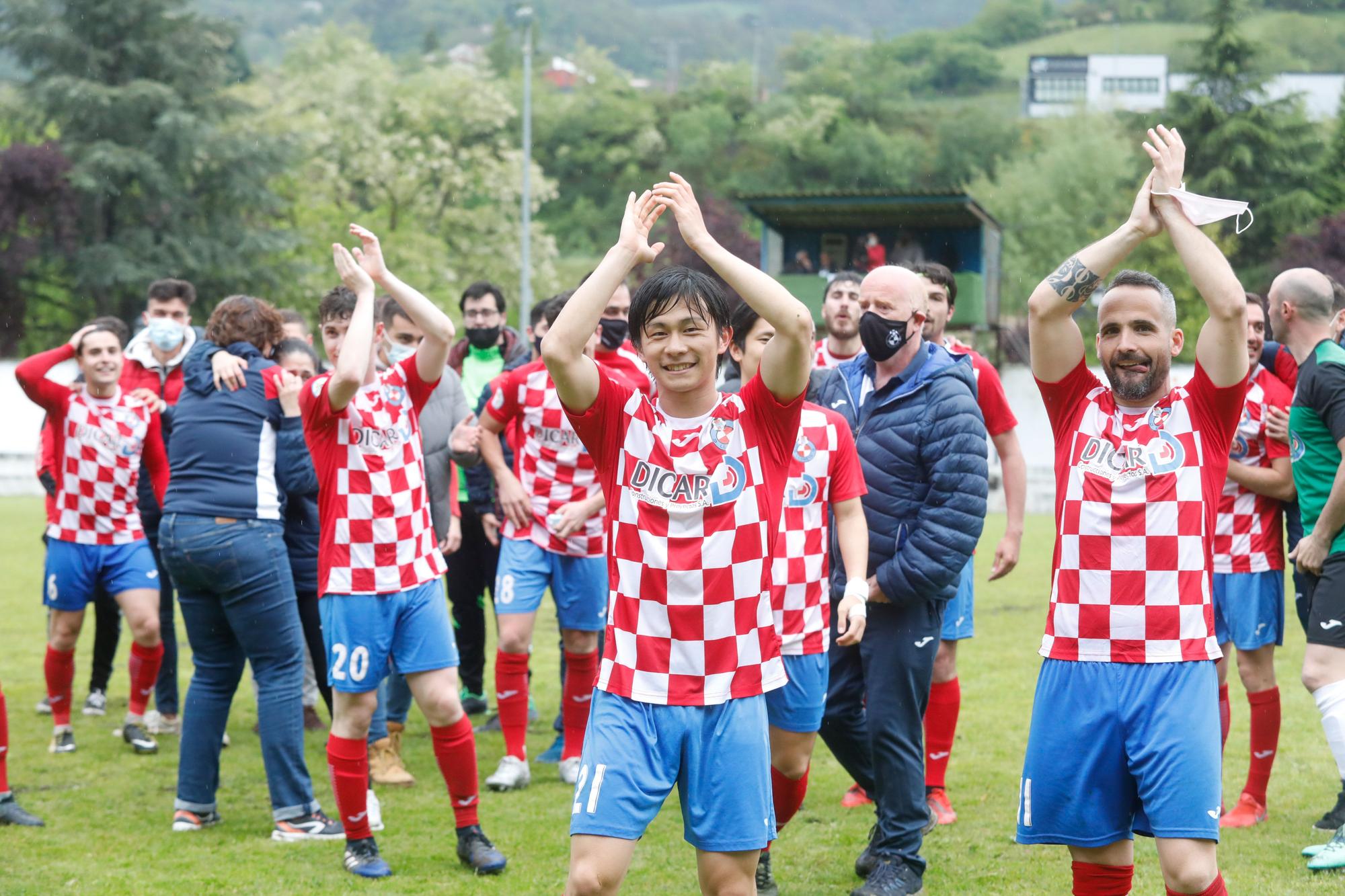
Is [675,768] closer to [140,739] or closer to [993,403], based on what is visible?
[993,403]

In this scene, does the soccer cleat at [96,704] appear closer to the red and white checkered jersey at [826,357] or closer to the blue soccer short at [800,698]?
the red and white checkered jersey at [826,357]

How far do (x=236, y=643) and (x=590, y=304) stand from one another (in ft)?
10.4

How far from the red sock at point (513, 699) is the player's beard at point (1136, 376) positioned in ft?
12.1

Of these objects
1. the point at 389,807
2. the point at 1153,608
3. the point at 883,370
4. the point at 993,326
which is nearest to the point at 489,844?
the point at 389,807

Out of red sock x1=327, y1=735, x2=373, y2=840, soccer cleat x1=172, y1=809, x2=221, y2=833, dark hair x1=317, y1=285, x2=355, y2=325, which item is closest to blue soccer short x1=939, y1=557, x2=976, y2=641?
red sock x1=327, y1=735, x2=373, y2=840

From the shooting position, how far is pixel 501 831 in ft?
19.2

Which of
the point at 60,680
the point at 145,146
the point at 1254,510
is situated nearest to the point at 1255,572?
the point at 1254,510

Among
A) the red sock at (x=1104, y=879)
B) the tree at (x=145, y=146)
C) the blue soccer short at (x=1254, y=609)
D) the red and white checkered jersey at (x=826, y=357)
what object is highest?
the tree at (x=145, y=146)

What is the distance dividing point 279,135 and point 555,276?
439 inches

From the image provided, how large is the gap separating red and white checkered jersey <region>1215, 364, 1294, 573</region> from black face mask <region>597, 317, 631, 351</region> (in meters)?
2.94

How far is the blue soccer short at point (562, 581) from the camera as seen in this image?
6.59 metres

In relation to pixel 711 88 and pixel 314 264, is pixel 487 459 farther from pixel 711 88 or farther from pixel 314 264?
pixel 711 88

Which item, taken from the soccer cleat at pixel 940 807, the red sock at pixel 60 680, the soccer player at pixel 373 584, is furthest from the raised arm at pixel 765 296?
the red sock at pixel 60 680

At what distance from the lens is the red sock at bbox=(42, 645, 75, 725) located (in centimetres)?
713
